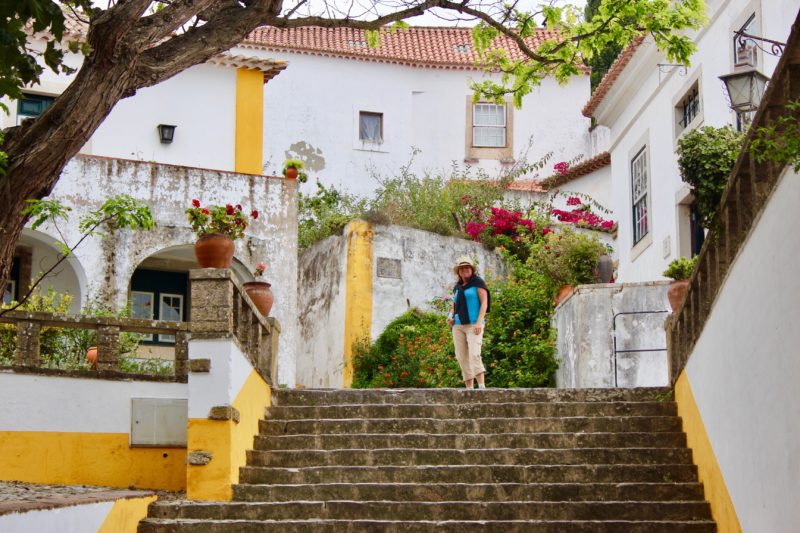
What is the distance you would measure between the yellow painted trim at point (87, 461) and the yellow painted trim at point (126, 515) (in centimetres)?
179

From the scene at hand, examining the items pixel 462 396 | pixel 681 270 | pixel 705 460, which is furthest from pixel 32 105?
pixel 705 460

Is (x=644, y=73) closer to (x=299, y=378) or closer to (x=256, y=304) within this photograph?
(x=299, y=378)

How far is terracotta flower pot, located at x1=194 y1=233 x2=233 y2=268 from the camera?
1277 centimetres

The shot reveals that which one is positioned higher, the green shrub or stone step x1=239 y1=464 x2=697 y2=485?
→ the green shrub

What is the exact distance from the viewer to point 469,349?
14.6 metres

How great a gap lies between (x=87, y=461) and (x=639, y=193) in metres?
11.8

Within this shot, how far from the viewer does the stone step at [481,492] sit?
11.1 meters

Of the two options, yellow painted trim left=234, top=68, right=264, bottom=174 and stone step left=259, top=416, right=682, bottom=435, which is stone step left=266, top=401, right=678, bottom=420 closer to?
stone step left=259, top=416, right=682, bottom=435

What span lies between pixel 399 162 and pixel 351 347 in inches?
449

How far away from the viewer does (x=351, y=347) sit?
21.2m

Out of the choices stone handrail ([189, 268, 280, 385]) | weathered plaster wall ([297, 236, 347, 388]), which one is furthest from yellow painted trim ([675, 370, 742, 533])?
weathered plaster wall ([297, 236, 347, 388])

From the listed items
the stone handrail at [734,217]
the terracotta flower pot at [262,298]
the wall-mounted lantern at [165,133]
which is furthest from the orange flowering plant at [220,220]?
the wall-mounted lantern at [165,133]

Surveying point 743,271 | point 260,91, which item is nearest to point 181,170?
point 260,91

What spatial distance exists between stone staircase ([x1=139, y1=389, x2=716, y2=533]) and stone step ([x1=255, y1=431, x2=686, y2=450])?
0.04 feet
